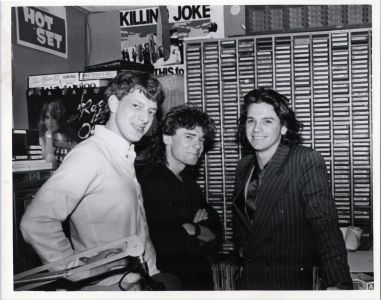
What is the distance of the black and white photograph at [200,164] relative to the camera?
5.29 feet

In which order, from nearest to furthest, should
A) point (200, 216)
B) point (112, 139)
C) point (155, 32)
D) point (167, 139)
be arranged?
point (112, 139) < point (200, 216) < point (167, 139) < point (155, 32)

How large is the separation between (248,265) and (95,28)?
7.75ft

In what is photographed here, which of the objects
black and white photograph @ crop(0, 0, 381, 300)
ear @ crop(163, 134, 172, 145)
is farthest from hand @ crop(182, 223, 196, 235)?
ear @ crop(163, 134, 172, 145)

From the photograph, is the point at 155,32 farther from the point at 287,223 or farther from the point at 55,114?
the point at 287,223

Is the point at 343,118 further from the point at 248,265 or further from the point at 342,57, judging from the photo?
the point at 248,265

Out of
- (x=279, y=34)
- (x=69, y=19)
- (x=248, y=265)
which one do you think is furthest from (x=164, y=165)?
(x=69, y=19)

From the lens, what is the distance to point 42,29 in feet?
8.18

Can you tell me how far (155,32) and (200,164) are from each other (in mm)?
1245

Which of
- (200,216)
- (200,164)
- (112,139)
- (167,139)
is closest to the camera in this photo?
(112,139)

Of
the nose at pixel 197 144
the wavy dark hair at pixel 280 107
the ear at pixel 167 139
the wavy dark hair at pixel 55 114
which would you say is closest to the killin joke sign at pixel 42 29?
the wavy dark hair at pixel 55 114

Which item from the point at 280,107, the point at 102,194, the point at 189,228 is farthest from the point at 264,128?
the point at 102,194

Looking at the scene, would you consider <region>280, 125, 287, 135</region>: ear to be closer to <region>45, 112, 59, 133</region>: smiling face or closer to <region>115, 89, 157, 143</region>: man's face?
<region>115, 89, 157, 143</region>: man's face

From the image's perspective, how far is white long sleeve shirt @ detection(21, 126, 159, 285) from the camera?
1463 millimetres

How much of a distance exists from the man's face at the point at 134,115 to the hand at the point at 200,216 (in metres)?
0.55
